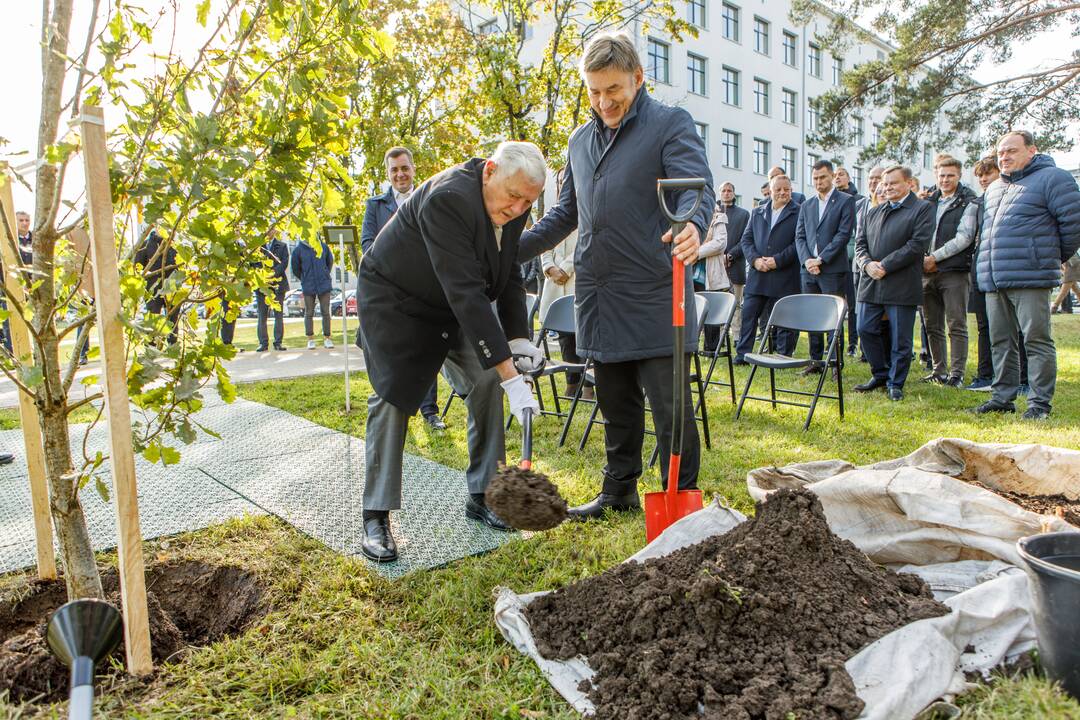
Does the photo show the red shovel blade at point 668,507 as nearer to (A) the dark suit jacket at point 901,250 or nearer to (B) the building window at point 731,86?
(A) the dark suit jacket at point 901,250

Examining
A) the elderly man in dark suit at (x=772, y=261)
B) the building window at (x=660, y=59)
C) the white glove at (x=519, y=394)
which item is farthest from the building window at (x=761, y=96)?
the white glove at (x=519, y=394)

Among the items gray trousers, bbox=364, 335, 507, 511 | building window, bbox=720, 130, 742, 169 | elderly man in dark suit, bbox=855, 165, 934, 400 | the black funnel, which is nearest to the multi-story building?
building window, bbox=720, 130, 742, 169

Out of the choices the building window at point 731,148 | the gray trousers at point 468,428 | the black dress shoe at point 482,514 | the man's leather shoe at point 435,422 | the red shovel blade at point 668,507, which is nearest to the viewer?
the red shovel blade at point 668,507

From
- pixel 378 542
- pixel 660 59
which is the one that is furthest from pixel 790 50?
pixel 378 542

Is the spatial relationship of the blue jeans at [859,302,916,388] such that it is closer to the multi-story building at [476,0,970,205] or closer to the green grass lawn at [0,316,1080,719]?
the green grass lawn at [0,316,1080,719]

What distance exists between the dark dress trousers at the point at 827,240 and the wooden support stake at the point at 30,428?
661 centimetres

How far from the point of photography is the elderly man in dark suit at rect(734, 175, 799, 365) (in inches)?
306

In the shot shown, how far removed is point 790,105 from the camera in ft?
125

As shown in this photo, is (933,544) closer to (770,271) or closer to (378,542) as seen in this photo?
(378,542)

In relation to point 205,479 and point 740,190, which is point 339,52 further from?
point 740,190

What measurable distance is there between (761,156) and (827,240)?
31850mm

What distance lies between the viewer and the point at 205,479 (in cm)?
412

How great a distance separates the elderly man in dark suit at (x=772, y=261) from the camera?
7.76 metres

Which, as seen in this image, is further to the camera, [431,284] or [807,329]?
[807,329]
